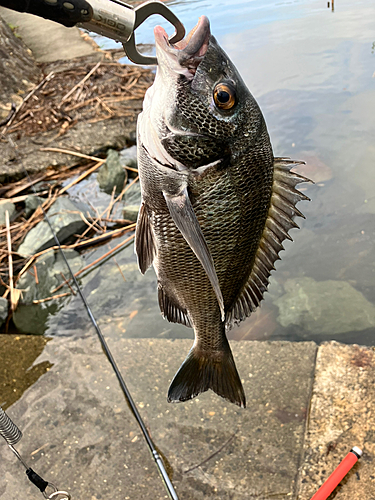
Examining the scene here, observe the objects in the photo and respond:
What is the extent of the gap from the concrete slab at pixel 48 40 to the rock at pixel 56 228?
17.6 feet

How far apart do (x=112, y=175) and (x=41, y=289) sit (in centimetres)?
160

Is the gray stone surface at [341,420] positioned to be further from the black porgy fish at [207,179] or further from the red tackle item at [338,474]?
the black porgy fish at [207,179]

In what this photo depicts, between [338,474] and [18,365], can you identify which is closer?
[338,474]

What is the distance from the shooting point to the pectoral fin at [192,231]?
1.01m

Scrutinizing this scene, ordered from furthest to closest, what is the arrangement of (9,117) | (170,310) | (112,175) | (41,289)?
1. (9,117)
2. (112,175)
3. (41,289)
4. (170,310)

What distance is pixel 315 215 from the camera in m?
3.99

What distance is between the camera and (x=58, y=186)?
4965 millimetres

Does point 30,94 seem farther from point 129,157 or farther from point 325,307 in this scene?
Answer: point 325,307

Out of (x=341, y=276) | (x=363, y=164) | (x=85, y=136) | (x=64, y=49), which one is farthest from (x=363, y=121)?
(x=64, y=49)

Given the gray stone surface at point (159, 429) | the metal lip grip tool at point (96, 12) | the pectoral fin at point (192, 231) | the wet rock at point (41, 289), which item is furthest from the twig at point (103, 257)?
the metal lip grip tool at point (96, 12)

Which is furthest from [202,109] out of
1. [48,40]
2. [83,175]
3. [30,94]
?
[48,40]

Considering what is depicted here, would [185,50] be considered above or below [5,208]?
above

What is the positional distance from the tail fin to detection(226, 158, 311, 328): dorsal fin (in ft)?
0.58

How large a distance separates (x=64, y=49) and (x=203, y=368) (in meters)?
9.23
